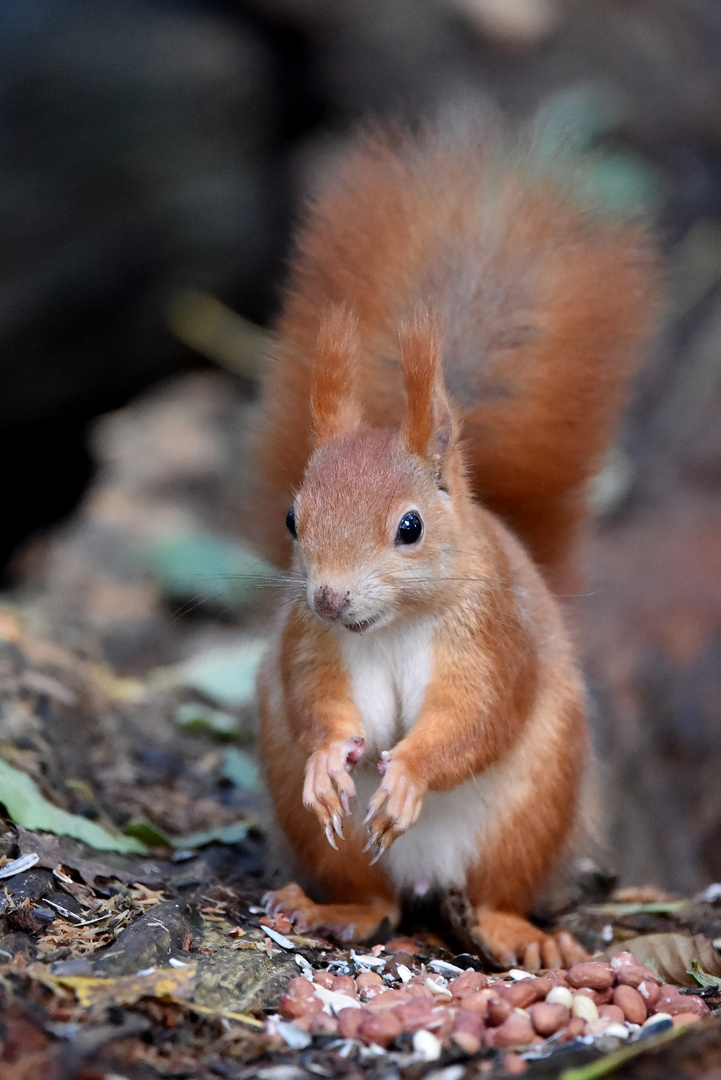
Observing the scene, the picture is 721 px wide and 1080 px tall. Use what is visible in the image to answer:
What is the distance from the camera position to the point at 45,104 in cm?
405

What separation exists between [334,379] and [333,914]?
0.92 meters

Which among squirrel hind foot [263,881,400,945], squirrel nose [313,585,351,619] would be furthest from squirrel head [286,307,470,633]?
squirrel hind foot [263,881,400,945]

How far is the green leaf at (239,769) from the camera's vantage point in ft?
10.1

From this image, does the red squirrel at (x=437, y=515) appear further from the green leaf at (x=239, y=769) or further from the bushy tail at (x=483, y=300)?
the green leaf at (x=239, y=769)

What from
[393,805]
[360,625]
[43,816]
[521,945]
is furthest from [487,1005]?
[43,816]

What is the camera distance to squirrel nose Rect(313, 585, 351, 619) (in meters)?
1.78

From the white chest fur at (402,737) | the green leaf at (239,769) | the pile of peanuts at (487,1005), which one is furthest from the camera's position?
the green leaf at (239,769)

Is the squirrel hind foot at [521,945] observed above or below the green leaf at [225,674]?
below

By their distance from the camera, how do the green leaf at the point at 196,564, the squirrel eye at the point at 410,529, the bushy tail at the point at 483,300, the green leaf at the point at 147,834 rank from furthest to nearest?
1. the green leaf at the point at 196,564
2. the green leaf at the point at 147,834
3. the bushy tail at the point at 483,300
4. the squirrel eye at the point at 410,529

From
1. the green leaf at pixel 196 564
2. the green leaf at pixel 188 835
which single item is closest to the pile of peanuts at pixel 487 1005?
the green leaf at pixel 188 835

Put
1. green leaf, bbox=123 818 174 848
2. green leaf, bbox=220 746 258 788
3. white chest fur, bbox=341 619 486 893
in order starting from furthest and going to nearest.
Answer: green leaf, bbox=220 746 258 788 → green leaf, bbox=123 818 174 848 → white chest fur, bbox=341 619 486 893

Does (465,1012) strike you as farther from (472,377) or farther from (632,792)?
(632,792)

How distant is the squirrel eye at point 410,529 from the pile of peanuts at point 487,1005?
669 millimetres

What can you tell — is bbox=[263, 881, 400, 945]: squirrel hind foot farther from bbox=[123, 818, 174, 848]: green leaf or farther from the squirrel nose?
the squirrel nose
